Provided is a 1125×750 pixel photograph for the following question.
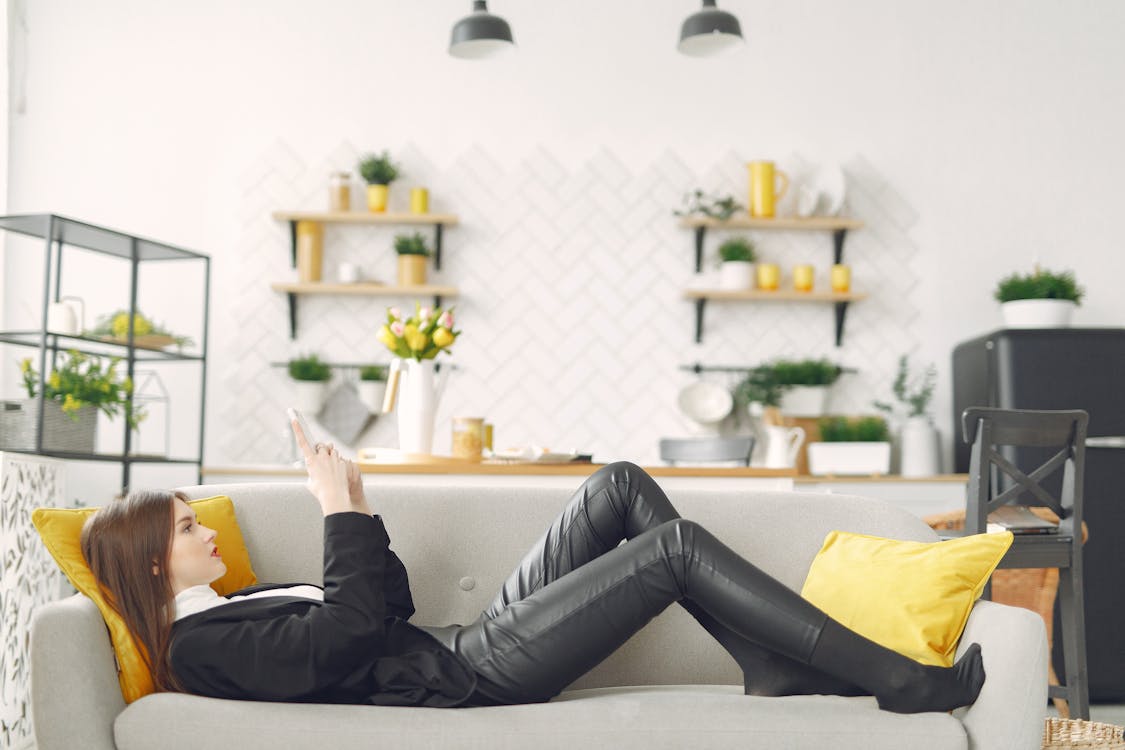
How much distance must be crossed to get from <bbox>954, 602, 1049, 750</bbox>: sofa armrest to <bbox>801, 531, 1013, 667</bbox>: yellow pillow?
163mm

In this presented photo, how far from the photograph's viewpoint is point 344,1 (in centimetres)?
494

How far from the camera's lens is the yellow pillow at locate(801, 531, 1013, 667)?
6.85ft

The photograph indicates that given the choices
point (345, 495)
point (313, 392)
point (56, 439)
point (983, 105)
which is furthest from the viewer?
point (983, 105)

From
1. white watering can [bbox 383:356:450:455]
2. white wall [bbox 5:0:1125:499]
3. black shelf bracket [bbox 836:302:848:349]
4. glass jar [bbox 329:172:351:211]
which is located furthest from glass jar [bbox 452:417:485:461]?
black shelf bracket [bbox 836:302:848:349]

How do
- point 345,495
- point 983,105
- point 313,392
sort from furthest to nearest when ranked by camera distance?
point 983,105 → point 313,392 → point 345,495

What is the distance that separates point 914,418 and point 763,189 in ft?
3.87

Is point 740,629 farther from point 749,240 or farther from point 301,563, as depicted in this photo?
point 749,240

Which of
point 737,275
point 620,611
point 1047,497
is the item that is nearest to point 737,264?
point 737,275

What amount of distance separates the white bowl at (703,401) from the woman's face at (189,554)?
9.77ft

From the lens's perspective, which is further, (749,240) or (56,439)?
(749,240)

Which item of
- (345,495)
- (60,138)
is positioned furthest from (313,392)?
(345,495)

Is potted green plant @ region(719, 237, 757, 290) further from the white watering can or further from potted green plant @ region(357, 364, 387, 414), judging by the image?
the white watering can

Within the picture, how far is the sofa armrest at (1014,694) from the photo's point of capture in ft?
6.16

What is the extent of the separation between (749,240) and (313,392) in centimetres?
203
